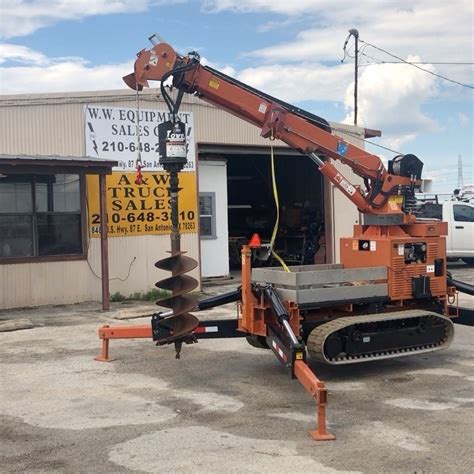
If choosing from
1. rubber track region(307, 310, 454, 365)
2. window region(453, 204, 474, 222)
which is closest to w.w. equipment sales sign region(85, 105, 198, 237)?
rubber track region(307, 310, 454, 365)

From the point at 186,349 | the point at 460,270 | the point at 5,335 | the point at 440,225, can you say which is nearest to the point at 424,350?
the point at 440,225

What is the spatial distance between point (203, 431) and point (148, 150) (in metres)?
10.4

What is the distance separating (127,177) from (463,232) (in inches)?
403

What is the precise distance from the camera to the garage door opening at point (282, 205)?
21109 mm

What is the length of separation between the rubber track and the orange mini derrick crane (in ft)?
0.04

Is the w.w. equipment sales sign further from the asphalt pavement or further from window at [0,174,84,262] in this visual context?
the asphalt pavement

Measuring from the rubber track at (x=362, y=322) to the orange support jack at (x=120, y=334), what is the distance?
2.01 metres

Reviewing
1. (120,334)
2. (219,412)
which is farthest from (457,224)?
(219,412)

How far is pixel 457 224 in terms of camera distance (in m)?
20.2

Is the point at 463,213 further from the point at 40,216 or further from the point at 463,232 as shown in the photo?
the point at 40,216

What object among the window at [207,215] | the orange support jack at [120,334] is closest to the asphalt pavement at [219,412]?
the orange support jack at [120,334]

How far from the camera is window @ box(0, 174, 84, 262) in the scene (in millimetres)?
13742

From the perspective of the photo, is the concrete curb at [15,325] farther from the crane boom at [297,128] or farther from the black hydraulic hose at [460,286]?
the black hydraulic hose at [460,286]

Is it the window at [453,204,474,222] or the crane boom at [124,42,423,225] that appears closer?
the crane boom at [124,42,423,225]
